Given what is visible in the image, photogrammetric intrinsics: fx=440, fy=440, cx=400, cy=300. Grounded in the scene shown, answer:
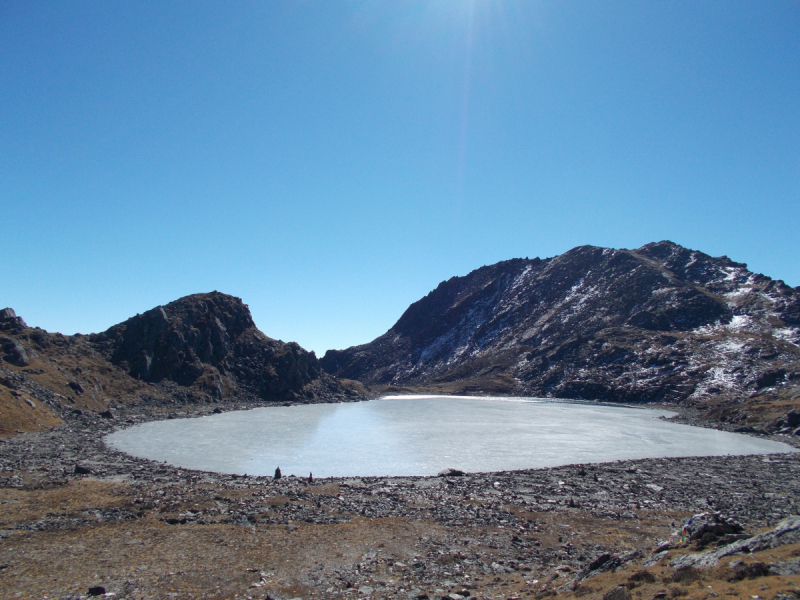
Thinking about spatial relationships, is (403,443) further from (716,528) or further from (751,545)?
(751,545)

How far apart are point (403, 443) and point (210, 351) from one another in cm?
9716

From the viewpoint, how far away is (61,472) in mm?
39750

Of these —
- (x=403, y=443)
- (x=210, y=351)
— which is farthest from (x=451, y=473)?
(x=210, y=351)

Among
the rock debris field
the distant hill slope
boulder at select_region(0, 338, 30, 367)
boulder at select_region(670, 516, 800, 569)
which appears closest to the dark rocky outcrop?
the distant hill slope

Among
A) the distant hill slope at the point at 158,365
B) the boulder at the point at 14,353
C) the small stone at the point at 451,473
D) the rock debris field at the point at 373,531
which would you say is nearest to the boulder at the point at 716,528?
the rock debris field at the point at 373,531

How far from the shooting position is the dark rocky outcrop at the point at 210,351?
12494cm

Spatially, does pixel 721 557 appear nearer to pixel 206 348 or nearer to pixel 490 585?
pixel 490 585

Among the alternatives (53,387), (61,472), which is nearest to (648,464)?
(61,472)

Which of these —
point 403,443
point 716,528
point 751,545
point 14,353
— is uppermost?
point 14,353

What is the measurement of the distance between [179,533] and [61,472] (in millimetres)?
22866

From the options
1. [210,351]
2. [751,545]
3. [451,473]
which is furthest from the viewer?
[210,351]

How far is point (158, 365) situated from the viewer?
125 m

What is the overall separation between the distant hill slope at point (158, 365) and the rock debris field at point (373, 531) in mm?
39831

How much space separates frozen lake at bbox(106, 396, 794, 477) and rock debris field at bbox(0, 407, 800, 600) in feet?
22.5
